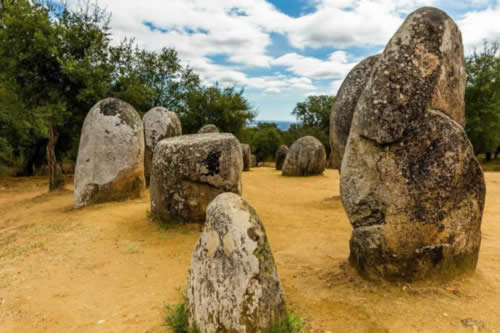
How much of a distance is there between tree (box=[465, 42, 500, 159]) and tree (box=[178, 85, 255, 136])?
563 inches

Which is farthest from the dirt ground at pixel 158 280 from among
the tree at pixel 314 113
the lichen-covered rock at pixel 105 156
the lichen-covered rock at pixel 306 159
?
the tree at pixel 314 113

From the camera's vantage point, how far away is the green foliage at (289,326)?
2619 millimetres

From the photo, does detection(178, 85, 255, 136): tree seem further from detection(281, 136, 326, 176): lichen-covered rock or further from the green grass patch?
the green grass patch

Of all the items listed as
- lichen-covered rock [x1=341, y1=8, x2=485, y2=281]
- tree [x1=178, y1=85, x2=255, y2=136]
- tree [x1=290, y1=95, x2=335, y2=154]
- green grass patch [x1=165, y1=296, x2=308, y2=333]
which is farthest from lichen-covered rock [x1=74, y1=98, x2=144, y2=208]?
tree [x1=290, y1=95, x2=335, y2=154]

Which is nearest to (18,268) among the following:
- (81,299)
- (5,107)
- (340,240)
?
(81,299)

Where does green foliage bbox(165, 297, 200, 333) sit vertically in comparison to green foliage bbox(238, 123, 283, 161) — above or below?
below

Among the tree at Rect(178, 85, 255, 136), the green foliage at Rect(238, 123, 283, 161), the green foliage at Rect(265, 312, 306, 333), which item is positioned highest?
the tree at Rect(178, 85, 255, 136)

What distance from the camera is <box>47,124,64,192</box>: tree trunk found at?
36.0 feet

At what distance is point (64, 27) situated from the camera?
34.6ft

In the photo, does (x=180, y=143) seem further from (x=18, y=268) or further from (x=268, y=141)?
(x=268, y=141)

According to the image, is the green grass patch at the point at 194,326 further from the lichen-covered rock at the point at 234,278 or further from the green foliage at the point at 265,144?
the green foliage at the point at 265,144

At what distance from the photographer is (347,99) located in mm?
8164

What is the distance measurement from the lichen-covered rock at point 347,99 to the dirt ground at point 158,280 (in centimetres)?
189

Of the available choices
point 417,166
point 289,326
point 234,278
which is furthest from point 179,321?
point 417,166
